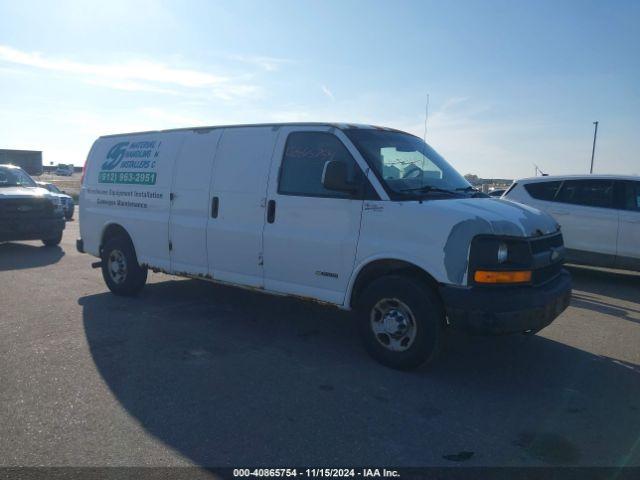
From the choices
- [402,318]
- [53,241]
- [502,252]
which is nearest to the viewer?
[502,252]

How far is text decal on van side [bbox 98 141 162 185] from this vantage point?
6.96 m

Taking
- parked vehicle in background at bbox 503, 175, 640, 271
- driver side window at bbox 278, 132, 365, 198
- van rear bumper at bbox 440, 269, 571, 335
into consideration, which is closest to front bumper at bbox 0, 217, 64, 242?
driver side window at bbox 278, 132, 365, 198

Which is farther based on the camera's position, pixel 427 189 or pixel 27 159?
pixel 27 159

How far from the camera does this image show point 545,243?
4.79m

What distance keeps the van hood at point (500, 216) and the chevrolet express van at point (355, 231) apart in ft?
0.06

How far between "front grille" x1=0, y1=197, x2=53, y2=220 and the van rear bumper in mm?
9766

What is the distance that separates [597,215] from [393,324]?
19.7ft

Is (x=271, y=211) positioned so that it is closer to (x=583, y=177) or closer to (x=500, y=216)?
(x=500, y=216)

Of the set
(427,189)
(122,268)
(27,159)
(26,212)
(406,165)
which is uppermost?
(27,159)

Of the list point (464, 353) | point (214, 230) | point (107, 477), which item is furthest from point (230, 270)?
point (107, 477)

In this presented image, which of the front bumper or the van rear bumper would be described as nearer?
the van rear bumper

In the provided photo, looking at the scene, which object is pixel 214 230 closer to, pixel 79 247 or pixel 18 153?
pixel 79 247

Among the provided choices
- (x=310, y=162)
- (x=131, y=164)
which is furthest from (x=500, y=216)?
(x=131, y=164)

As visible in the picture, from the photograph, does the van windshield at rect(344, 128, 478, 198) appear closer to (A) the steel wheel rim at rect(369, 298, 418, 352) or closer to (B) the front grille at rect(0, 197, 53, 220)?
(A) the steel wheel rim at rect(369, 298, 418, 352)
